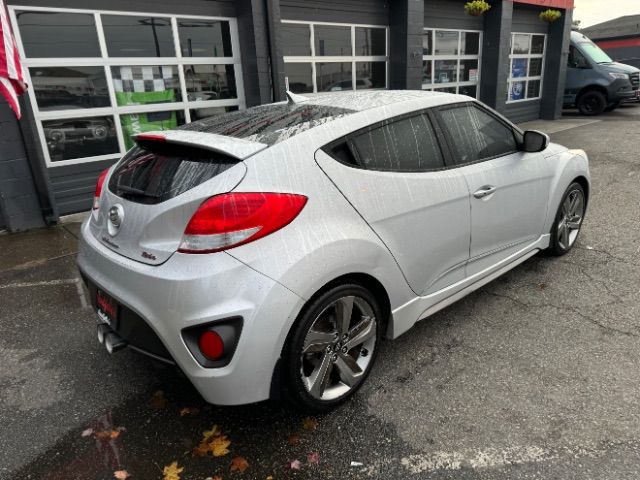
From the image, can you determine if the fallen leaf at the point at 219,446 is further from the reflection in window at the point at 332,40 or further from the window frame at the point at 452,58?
the window frame at the point at 452,58

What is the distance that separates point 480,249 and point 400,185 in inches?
36.7

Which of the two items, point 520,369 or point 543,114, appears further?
point 543,114

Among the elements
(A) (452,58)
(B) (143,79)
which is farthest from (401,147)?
(A) (452,58)

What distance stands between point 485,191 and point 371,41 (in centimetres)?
818

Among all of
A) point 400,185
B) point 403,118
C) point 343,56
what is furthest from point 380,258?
point 343,56

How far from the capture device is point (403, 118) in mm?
2842

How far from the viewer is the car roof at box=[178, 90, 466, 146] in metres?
2.47

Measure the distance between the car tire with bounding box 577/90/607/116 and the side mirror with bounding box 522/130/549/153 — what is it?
15.1 meters

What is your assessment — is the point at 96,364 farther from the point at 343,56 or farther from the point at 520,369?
the point at 343,56

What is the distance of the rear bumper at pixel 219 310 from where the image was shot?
203 cm

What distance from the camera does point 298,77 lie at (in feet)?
30.2

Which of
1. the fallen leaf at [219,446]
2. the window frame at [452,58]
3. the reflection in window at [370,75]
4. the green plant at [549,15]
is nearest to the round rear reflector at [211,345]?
the fallen leaf at [219,446]

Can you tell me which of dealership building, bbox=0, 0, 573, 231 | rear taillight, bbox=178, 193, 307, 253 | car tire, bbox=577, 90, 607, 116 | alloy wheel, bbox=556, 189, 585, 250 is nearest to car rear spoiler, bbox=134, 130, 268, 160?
rear taillight, bbox=178, 193, 307, 253

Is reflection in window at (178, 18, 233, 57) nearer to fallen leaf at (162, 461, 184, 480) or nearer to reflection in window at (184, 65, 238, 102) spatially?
reflection in window at (184, 65, 238, 102)
